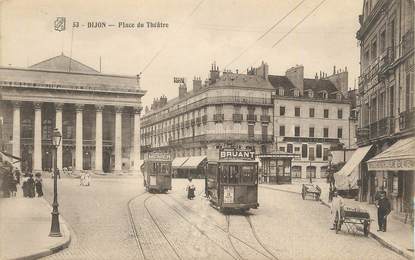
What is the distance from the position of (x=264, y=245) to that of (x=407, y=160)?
4.44m

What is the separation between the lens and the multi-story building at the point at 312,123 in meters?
46.0

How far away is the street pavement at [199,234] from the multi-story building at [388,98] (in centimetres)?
267

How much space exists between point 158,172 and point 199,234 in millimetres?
14204

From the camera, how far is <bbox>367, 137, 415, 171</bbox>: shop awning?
46.1 feet

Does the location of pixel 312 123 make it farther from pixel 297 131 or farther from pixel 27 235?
pixel 27 235

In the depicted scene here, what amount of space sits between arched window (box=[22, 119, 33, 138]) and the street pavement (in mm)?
Answer: 17337

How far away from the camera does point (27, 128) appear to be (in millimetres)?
39719

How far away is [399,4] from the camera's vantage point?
1847cm

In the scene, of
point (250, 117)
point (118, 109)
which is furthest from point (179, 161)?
point (118, 109)

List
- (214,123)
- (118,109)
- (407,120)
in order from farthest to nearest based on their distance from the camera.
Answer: (118,109)
(214,123)
(407,120)

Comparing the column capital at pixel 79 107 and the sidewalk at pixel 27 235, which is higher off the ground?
the column capital at pixel 79 107

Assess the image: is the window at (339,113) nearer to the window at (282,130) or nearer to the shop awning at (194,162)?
the window at (282,130)

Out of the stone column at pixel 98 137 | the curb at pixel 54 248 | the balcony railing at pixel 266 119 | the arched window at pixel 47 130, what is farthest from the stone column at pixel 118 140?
the curb at pixel 54 248

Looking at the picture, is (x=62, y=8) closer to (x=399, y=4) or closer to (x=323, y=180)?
(x=399, y=4)
